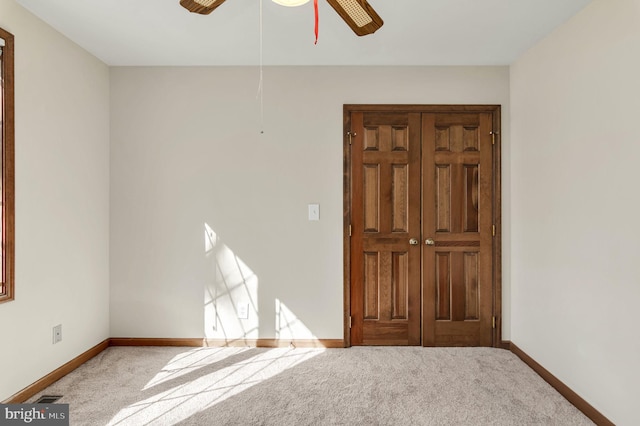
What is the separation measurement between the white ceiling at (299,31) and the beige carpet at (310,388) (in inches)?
94.9

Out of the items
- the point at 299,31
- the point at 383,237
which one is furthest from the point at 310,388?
the point at 299,31

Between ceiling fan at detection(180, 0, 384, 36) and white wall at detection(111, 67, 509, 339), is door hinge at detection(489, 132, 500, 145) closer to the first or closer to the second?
white wall at detection(111, 67, 509, 339)

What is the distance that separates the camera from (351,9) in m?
1.64

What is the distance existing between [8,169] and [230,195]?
153 centimetres

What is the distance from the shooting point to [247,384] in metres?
2.71

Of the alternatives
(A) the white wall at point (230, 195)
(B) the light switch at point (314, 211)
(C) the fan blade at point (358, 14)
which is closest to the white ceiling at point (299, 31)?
(A) the white wall at point (230, 195)

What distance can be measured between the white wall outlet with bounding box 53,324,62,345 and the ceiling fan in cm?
235

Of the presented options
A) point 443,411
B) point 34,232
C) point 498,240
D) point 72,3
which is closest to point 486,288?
point 498,240

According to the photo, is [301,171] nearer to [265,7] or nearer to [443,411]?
[265,7]

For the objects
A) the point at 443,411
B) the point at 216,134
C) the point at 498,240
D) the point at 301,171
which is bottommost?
the point at 443,411

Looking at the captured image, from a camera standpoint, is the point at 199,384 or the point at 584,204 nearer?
the point at 584,204

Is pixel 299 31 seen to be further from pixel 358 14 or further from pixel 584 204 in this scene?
pixel 584 204

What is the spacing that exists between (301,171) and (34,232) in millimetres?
1950

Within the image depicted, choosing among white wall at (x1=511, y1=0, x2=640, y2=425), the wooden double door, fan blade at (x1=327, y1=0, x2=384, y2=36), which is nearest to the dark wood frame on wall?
fan blade at (x1=327, y1=0, x2=384, y2=36)
